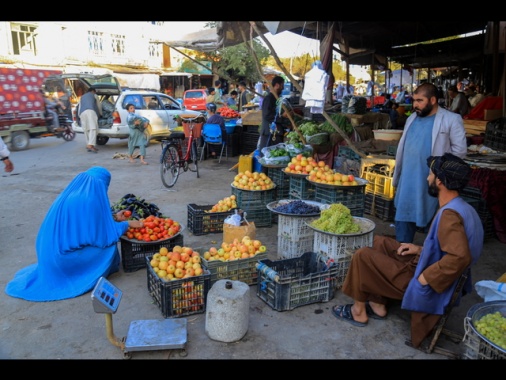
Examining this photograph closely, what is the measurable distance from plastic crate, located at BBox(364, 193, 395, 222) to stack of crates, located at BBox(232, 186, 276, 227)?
1.66 metres

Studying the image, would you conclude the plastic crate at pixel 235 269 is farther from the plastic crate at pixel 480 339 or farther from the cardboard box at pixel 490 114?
the cardboard box at pixel 490 114

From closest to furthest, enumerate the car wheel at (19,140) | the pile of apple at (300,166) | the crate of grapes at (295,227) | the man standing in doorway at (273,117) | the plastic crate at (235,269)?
the plastic crate at (235,269)
the crate of grapes at (295,227)
the pile of apple at (300,166)
the man standing in doorway at (273,117)
the car wheel at (19,140)

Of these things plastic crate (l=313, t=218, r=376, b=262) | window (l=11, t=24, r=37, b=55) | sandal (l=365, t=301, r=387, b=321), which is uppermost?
window (l=11, t=24, r=37, b=55)

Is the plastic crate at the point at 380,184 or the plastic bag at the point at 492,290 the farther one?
the plastic crate at the point at 380,184

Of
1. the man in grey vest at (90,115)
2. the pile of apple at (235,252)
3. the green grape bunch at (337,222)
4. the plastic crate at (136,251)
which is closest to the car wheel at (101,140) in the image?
the man in grey vest at (90,115)

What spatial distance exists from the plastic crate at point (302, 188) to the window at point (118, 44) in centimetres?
2750

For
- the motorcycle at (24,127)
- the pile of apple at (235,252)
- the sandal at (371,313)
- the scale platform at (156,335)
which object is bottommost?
the sandal at (371,313)

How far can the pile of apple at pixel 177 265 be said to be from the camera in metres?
3.92

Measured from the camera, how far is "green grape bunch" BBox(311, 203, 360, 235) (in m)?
4.32

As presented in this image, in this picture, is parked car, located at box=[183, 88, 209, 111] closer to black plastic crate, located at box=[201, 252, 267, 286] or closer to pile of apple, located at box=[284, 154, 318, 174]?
pile of apple, located at box=[284, 154, 318, 174]

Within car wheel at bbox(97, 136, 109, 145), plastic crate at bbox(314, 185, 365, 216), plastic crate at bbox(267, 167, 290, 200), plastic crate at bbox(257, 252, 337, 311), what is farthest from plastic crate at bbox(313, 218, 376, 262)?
car wheel at bbox(97, 136, 109, 145)

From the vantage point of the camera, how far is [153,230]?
4879mm

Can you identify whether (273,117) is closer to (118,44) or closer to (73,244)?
(73,244)

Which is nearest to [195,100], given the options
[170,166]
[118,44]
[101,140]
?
[101,140]
